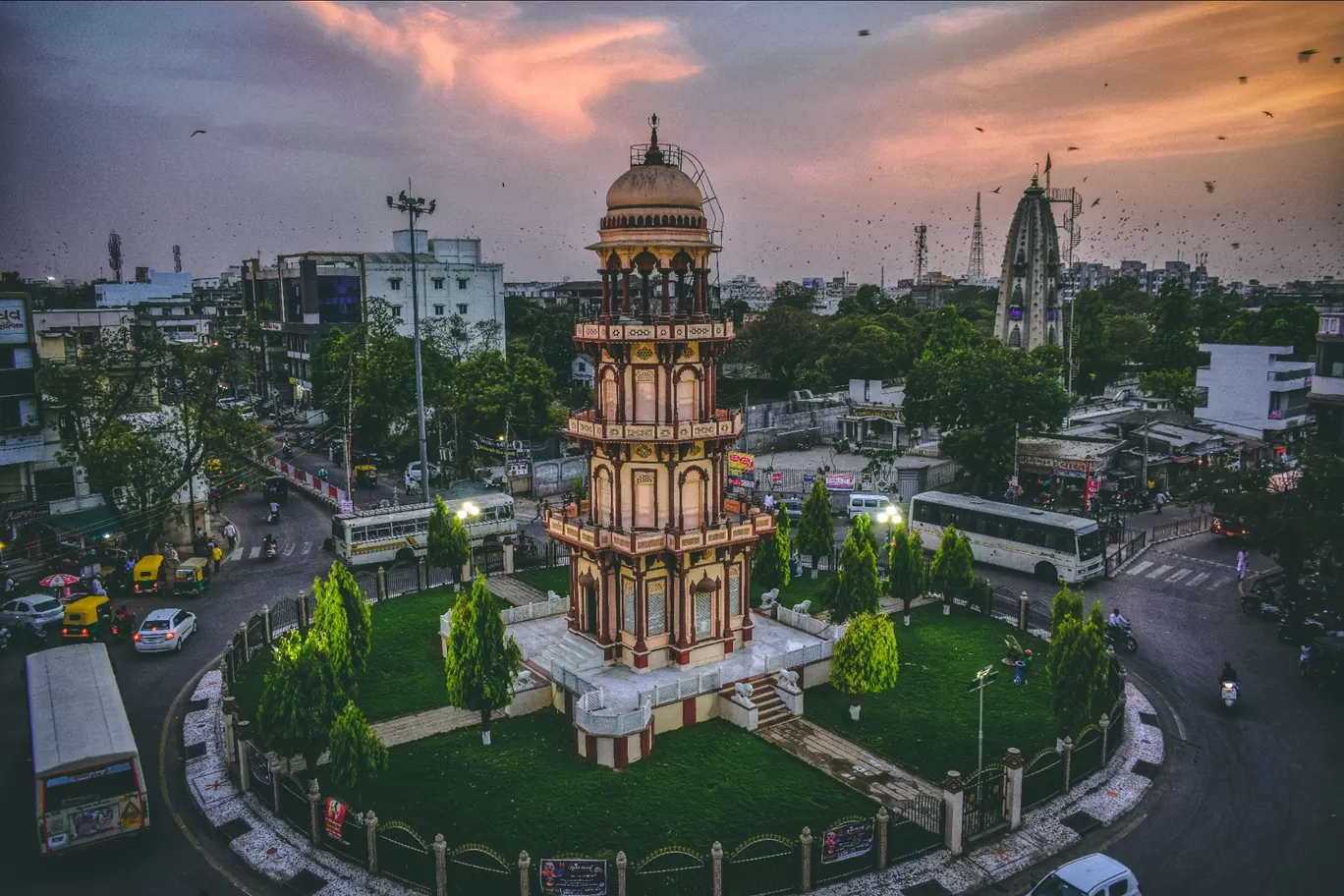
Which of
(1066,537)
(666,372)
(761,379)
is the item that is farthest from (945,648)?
(761,379)

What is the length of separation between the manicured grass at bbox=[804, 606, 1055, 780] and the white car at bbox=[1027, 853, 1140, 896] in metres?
6.32

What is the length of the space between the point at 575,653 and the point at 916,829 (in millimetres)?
13553

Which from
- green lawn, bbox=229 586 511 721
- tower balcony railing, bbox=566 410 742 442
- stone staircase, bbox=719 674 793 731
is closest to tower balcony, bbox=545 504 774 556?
tower balcony railing, bbox=566 410 742 442

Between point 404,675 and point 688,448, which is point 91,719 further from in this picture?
point 688,448

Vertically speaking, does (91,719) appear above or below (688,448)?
below

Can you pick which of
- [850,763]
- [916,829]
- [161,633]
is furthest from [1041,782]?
[161,633]

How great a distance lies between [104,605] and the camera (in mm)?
37750

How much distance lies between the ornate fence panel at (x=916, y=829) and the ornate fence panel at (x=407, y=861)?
36.3 feet

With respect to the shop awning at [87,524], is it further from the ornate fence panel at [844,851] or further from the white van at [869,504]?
the ornate fence panel at [844,851]

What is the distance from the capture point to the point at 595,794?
25406 mm

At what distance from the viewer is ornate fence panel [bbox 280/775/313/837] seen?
932 inches

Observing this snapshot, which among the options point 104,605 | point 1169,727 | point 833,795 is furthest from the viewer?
point 104,605

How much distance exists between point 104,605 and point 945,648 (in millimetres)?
33639

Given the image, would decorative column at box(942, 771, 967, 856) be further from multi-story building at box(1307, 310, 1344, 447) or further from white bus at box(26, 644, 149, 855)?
multi-story building at box(1307, 310, 1344, 447)
